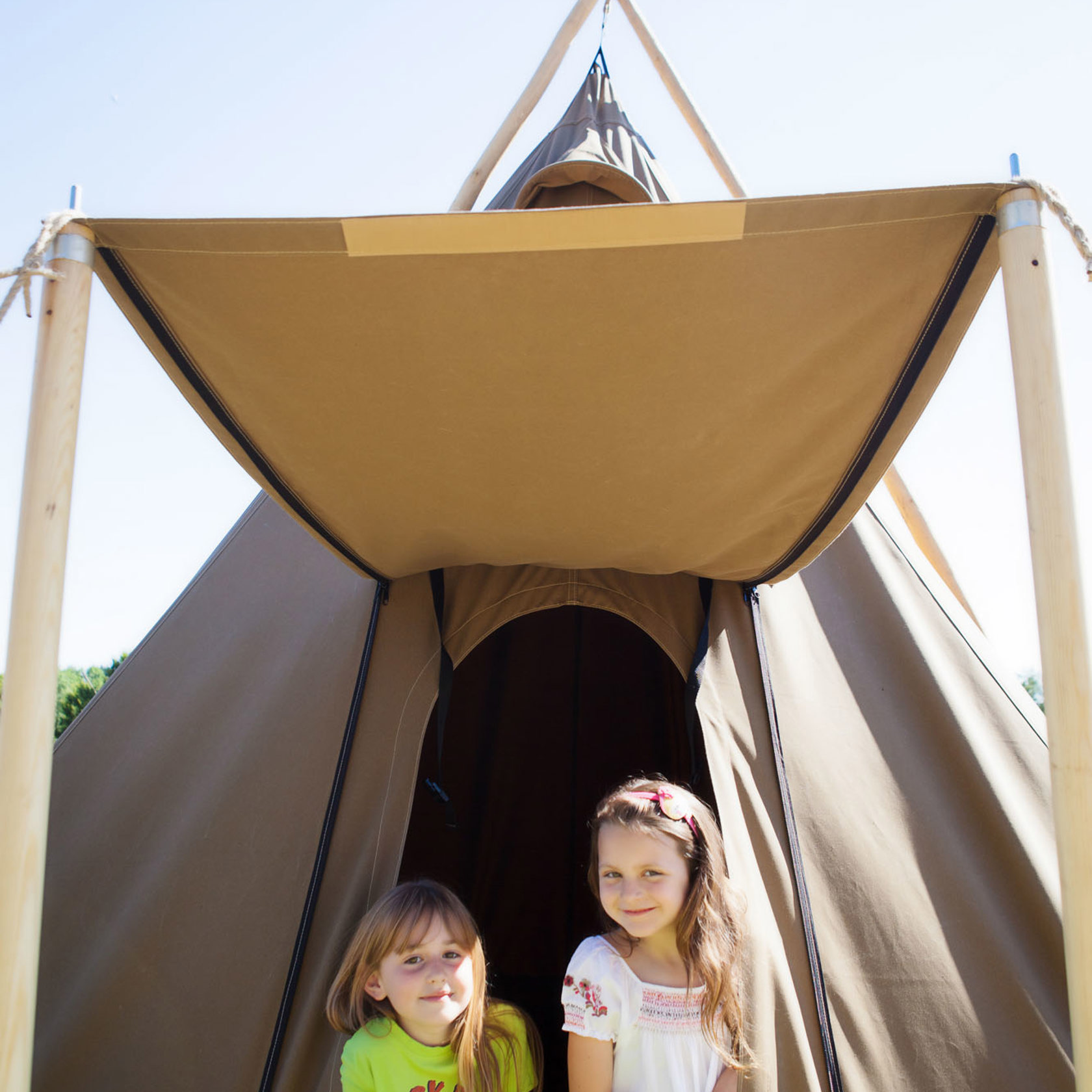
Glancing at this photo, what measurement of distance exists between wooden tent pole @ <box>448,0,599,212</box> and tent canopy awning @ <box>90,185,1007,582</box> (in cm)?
200

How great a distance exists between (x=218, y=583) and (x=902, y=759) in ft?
6.57

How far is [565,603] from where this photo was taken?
2361mm

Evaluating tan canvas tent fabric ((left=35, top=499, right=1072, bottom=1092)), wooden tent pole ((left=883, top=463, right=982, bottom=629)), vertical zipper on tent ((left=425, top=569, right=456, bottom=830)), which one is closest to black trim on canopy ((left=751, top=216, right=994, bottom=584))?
tan canvas tent fabric ((left=35, top=499, right=1072, bottom=1092))

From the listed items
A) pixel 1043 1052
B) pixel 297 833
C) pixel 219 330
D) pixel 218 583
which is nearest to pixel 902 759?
pixel 1043 1052

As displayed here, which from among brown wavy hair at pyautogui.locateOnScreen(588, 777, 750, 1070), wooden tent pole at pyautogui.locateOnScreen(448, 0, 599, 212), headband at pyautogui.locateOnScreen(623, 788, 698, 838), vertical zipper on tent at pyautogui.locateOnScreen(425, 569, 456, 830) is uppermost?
wooden tent pole at pyautogui.locateOnScreen(448, 0, 599, 212)

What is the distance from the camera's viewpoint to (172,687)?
2711 mm

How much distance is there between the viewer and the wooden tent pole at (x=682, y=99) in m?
3.75

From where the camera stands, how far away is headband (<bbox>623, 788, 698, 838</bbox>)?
6.48ft

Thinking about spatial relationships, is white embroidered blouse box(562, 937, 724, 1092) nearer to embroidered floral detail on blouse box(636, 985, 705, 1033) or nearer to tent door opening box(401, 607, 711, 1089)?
embroidered floral detail on blouse box(636, 985, 705, 1033)

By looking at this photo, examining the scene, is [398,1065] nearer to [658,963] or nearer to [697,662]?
[658,963]

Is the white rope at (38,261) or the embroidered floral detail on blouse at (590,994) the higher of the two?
the white rope at (38,261)

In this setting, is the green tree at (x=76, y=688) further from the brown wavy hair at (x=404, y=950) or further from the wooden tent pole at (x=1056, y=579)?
the wooden tent pole at (x=1056, y=579)

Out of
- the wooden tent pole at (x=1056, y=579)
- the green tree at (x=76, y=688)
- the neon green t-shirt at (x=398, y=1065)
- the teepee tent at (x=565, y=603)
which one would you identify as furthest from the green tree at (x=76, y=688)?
the wooden tent pole at (x=1056, y=579)

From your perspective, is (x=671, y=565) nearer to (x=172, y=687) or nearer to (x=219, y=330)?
(x=219, y=330)
